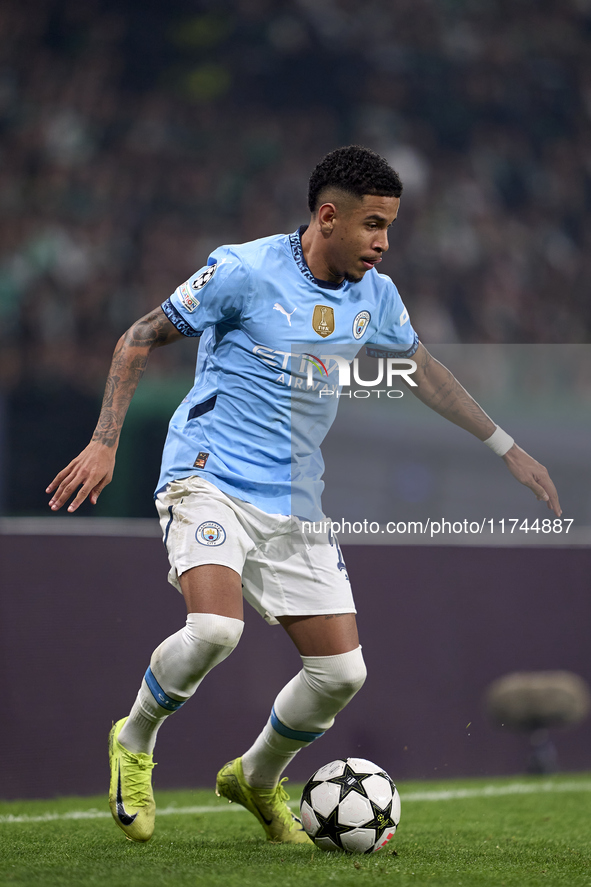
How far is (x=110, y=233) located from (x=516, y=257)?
433cm

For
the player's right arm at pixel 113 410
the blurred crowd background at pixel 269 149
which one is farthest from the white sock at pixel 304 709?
the blurred crowd background at pixel 269 149

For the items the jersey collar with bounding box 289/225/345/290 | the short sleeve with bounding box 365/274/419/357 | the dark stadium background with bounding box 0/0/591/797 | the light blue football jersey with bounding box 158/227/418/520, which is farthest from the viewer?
the dark stadium background with bounding box 0/0/591/797

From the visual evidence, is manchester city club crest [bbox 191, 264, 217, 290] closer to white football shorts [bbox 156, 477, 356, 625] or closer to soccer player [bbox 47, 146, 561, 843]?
soccer player [bbox 47, 146, 561, 843]

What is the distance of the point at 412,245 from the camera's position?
10617mm

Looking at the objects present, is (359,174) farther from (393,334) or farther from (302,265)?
(393,334)

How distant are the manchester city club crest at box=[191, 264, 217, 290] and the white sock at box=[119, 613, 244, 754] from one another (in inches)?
39.8

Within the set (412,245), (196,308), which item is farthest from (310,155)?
(196,308)

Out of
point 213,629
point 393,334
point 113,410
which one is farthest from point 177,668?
point 393,334

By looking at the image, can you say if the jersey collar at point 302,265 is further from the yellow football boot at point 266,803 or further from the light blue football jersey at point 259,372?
the yellow football boot at point 266,803

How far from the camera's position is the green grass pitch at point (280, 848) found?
2.69 m

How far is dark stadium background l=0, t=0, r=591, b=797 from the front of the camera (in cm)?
519

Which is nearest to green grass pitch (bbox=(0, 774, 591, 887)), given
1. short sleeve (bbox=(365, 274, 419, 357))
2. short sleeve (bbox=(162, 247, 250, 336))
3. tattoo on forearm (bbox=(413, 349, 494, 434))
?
tattoo on forearm (bbox=(413, 349, 494, 434))

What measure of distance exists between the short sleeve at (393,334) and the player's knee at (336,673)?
1084mm

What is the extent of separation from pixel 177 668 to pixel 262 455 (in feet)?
2.35
